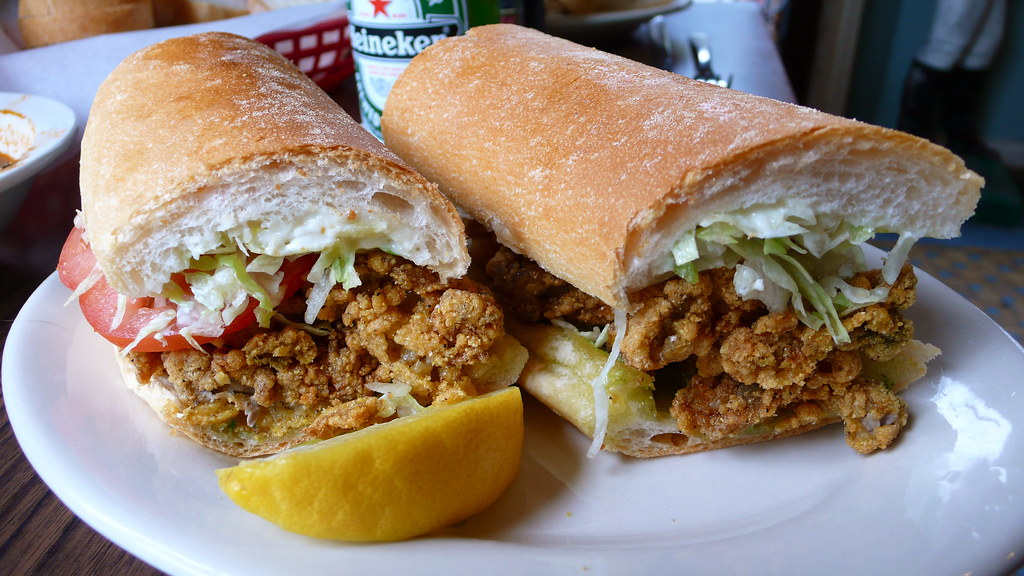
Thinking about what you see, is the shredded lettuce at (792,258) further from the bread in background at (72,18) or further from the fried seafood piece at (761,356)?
the bread in background at (72,18)

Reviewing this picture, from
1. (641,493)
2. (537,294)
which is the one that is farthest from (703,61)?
(641,493)

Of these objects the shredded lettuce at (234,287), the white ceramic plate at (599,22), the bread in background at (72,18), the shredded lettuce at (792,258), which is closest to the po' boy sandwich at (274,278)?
the shredded lettuce at (234,287)

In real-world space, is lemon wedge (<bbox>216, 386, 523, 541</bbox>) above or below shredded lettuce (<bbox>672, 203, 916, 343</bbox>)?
below

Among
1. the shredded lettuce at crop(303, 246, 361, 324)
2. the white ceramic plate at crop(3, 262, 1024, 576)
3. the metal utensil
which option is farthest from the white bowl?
the metal utensil

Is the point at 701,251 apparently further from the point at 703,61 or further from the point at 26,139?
the point at 703,61

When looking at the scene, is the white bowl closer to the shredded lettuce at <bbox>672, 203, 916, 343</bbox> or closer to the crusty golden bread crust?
the crusty golden bread crust

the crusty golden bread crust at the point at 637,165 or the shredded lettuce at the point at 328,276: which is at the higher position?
the crusty golden bread crust at the point at 637,165

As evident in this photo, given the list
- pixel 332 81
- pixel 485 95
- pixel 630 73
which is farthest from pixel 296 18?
pixel 630 73
